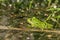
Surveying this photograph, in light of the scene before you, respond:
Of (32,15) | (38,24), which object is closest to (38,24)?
(38,24)

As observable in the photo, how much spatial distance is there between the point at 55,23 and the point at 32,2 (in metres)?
0.34

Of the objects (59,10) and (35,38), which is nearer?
(35,38)

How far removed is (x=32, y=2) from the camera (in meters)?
2.24

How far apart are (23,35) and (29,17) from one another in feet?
0.73

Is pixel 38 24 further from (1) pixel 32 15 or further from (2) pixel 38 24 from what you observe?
(1) pixel 32 15

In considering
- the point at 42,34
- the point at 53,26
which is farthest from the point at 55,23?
the point at 42,34

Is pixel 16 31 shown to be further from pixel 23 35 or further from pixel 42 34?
pixel 42 34

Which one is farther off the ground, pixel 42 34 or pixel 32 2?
pixel 32 2

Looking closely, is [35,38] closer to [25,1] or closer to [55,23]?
[55,23]

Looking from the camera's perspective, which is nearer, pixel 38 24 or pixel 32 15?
pixel 38 24

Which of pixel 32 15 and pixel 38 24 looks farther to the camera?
pixel 32 15

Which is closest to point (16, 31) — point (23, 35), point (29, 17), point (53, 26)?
point (23, 35)

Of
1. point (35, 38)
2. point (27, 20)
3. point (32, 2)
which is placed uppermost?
point (32, 2)

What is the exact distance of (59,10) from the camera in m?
2.18
